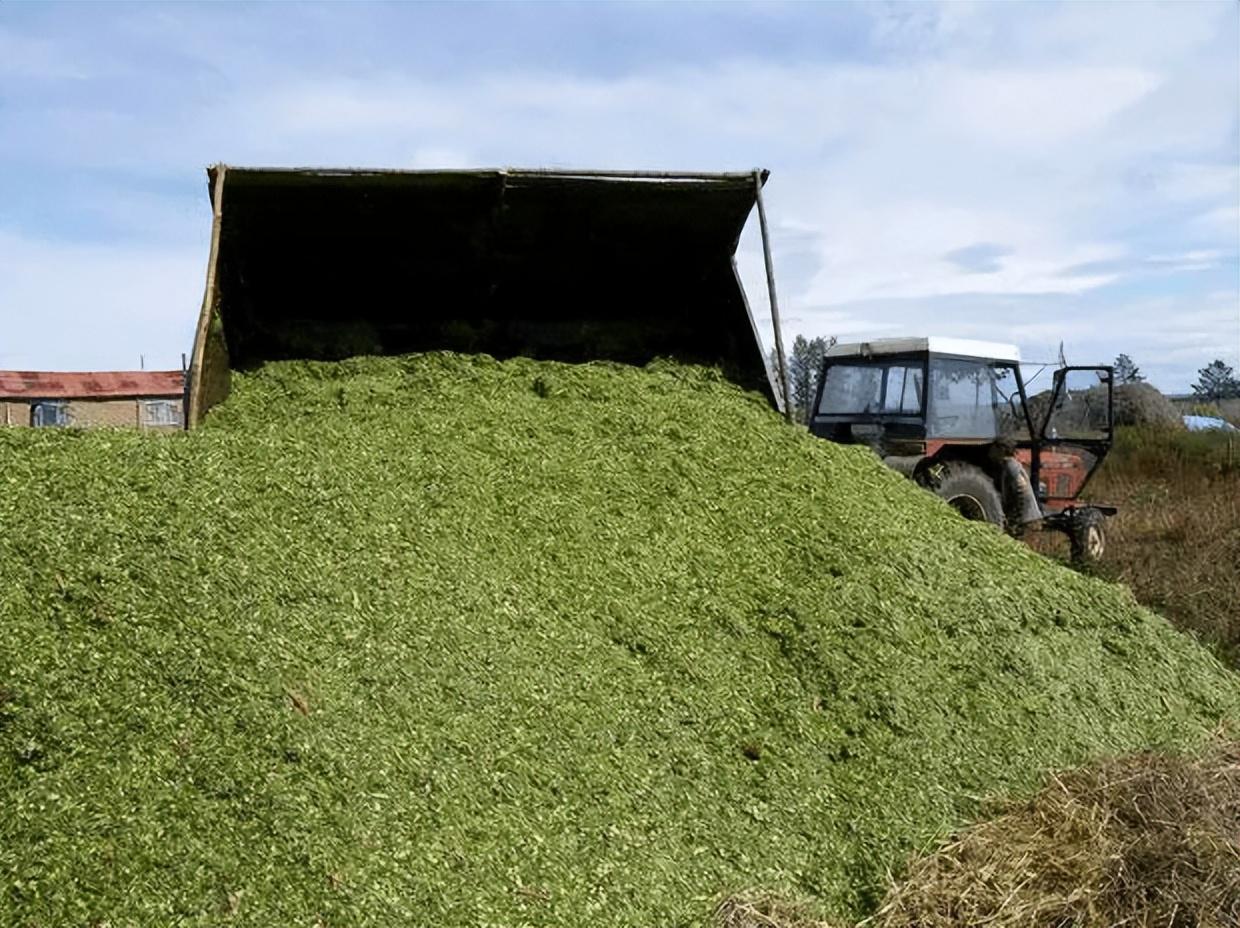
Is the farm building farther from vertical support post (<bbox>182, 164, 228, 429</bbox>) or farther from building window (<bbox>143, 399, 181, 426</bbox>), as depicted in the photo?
vertical support post (<bbox>182, 164, 228, 429</bbox>)

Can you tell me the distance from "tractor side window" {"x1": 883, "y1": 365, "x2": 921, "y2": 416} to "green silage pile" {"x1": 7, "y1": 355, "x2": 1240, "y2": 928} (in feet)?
10.9

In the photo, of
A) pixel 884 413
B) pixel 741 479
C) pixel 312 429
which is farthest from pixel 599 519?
pixel 884 413

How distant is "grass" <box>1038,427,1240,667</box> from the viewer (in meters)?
7.69

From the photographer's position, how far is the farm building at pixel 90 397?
65.7ft

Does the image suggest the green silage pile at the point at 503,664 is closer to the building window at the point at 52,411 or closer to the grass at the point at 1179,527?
the grass at the point at 1179,527

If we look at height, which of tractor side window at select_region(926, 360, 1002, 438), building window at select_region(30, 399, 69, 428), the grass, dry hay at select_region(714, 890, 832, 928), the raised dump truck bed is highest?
the raised dump truck bed

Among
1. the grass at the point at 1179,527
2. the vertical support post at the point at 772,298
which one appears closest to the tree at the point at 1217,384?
the grass at the point at 1179,527

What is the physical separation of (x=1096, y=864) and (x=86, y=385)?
70.4 ft

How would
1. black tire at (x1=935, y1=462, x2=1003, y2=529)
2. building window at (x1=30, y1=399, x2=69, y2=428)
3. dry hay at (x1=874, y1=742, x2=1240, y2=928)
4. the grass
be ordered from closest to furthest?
1. dry hay at (x1=874, y1=742, x2=1240, y2=928)
2. the grass
3. black tire at (x1=935, y1=462, x2=1003, y2=529)
4. building window at (x1=30, y1=399, x2=69, y2=428)

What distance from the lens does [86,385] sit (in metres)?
21.6

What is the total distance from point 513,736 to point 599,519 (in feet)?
3.80

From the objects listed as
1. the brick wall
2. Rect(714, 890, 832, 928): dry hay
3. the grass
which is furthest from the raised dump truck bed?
the brick wall

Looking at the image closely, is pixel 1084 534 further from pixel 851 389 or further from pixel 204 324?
pixel 204 324

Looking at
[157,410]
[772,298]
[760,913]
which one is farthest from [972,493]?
[157,410]
